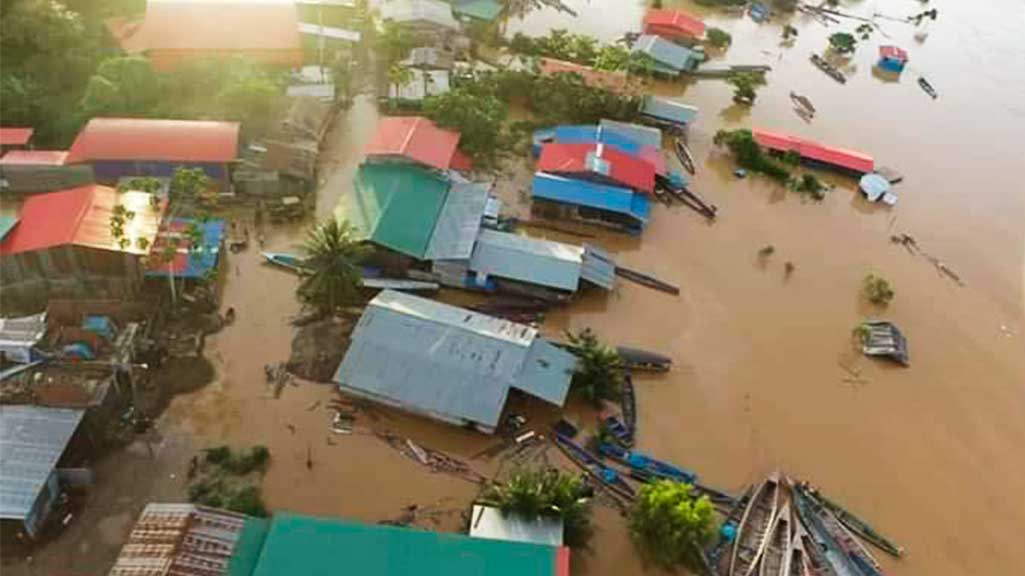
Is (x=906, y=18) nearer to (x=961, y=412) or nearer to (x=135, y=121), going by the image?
(x=961, y=412)

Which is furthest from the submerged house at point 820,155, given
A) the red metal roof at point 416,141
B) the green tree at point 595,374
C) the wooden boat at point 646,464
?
the wooden boat at point 646,464

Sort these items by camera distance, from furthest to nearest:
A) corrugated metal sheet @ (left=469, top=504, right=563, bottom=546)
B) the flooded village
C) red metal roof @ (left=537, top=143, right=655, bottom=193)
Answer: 1. red metal roof @ (left=537, top=143, right=655, bottom=193)
2. the flooded village
3. corrugated metal sheet @ (left=469, top=504, right=563, bottom=546)

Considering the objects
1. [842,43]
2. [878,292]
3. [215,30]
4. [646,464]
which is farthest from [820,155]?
[215,30]

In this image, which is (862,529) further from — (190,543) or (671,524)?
(190,543)

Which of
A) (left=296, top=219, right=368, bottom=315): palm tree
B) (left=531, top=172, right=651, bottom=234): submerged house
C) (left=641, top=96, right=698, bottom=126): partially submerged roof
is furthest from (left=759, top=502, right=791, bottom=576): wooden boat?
(left=641, top=96, right=698, bottom=126): partially submerged roof

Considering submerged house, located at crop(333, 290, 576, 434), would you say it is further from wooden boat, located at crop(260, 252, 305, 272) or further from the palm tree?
wooden boat, located at crop(260, 252, 305, 272)

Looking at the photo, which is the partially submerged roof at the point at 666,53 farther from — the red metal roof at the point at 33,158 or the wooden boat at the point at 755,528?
the red metal roof at the point at 33,158
